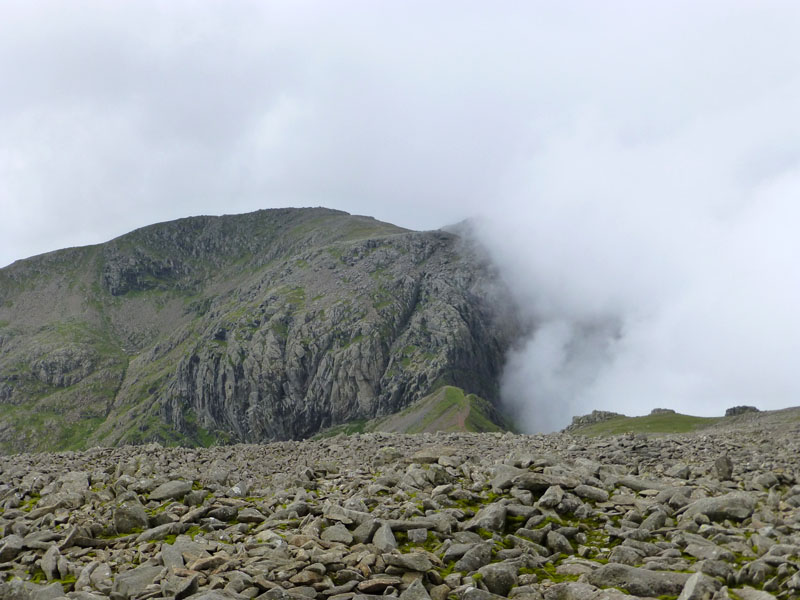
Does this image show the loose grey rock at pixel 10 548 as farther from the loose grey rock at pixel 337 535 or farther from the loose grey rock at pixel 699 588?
the loose grey rock at pixel 699 588

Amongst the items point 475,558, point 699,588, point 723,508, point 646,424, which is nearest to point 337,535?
point 475,558

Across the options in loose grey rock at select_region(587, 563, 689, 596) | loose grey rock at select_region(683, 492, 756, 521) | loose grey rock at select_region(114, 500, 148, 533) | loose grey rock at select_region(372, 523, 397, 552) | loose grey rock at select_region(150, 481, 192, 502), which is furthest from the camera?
loose grey rock at select_region(150, 481, 192, 502)

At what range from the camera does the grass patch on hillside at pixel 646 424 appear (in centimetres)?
15725

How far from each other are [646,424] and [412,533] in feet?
549

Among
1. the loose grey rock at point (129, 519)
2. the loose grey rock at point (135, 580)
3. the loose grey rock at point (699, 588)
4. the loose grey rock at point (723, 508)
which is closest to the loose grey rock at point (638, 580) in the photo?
the loose grey rock at point (699, 588)

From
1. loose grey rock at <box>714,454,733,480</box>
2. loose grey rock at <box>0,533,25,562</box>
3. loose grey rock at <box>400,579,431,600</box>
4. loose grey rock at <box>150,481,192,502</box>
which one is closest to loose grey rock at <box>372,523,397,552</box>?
loose grey rock at <box>400,579,431,600</box>

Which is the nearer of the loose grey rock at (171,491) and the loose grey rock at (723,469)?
the loose grey rock at (171,491)

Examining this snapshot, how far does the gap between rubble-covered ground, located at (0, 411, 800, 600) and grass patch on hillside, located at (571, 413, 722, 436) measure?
141m

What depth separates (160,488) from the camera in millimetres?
21609

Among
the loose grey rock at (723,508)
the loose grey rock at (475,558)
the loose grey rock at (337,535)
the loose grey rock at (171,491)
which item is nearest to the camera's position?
the loose grey rock at (475,558)

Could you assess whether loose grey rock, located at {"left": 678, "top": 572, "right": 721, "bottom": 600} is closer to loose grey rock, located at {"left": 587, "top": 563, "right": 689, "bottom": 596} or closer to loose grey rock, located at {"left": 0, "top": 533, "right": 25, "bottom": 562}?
loose grey rock, located at {"left": 587, "top": 563, "right": 689, "bottom": 596}

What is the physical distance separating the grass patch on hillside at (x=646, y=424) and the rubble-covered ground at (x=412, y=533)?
14130 centimetres

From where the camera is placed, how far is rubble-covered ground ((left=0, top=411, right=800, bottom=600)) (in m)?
13.8

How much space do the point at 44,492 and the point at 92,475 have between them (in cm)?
193
